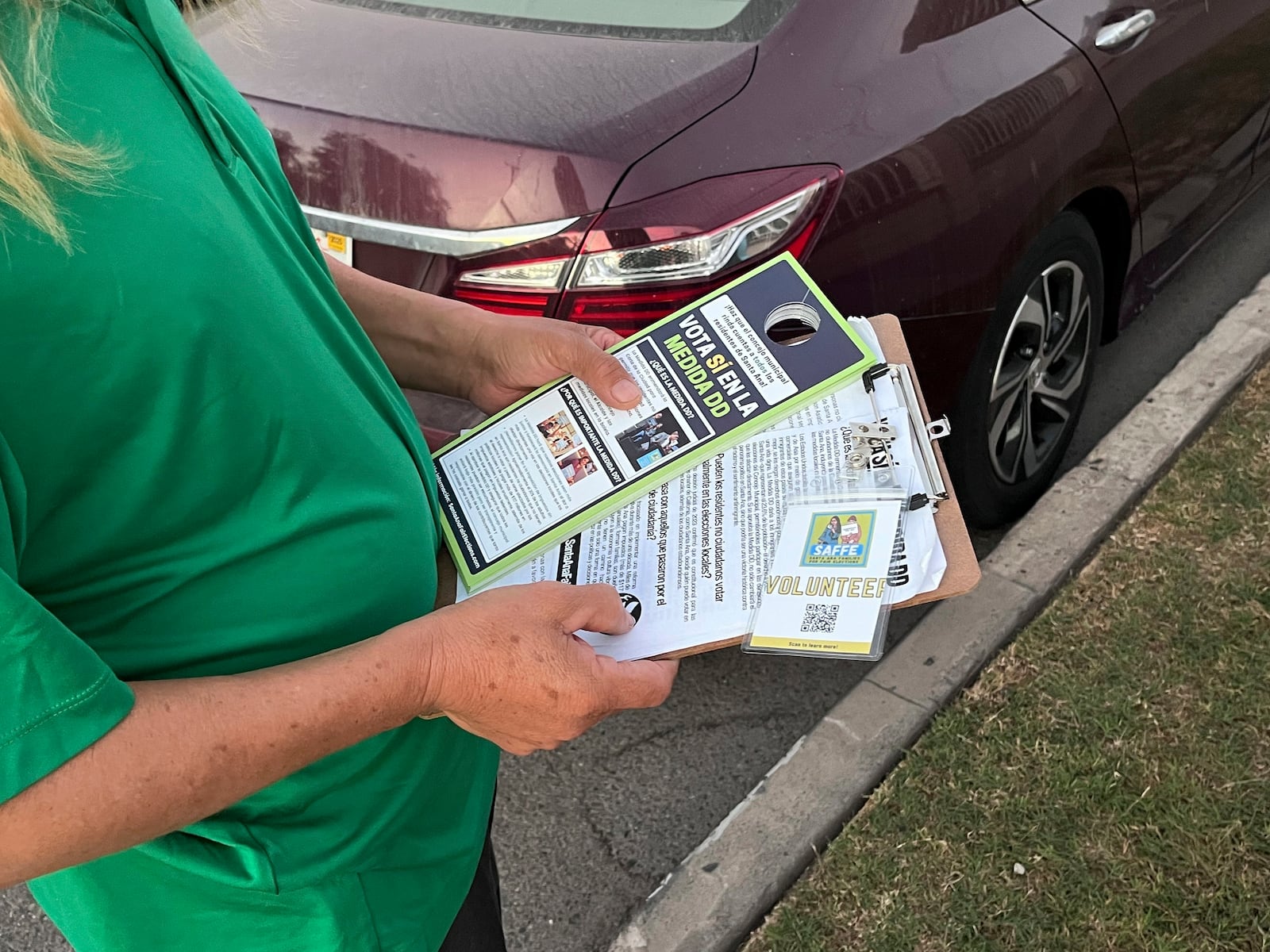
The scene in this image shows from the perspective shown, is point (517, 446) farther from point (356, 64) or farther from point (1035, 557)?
point (1035, 557)

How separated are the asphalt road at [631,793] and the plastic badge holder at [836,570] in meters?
1.26

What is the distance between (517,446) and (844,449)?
413 millimetres

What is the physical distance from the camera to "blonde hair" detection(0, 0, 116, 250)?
2.37ft

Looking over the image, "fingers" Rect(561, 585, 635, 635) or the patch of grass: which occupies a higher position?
"fingers" Rect(561, 585, 635, 635)

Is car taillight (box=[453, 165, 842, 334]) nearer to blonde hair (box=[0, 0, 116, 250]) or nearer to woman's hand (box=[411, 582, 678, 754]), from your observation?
woman's hand (box=[411, 582, 678, 754])

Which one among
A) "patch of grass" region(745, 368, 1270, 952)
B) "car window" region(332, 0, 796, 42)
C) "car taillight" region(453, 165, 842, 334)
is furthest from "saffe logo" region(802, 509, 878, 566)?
"car window" region(332, 0, 796, 42)

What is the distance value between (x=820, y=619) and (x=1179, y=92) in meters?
2.54

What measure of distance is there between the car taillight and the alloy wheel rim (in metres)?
0.86

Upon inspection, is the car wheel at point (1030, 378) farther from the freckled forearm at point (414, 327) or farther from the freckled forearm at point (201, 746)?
the freckled forearm at point (201, 746)

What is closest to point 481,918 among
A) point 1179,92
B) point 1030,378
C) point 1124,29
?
point 1030,378

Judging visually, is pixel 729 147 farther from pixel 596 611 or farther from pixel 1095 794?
pixel 1095 794

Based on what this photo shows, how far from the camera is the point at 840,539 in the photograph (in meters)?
1.23

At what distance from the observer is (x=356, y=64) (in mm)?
2422

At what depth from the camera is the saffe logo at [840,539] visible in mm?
1206
